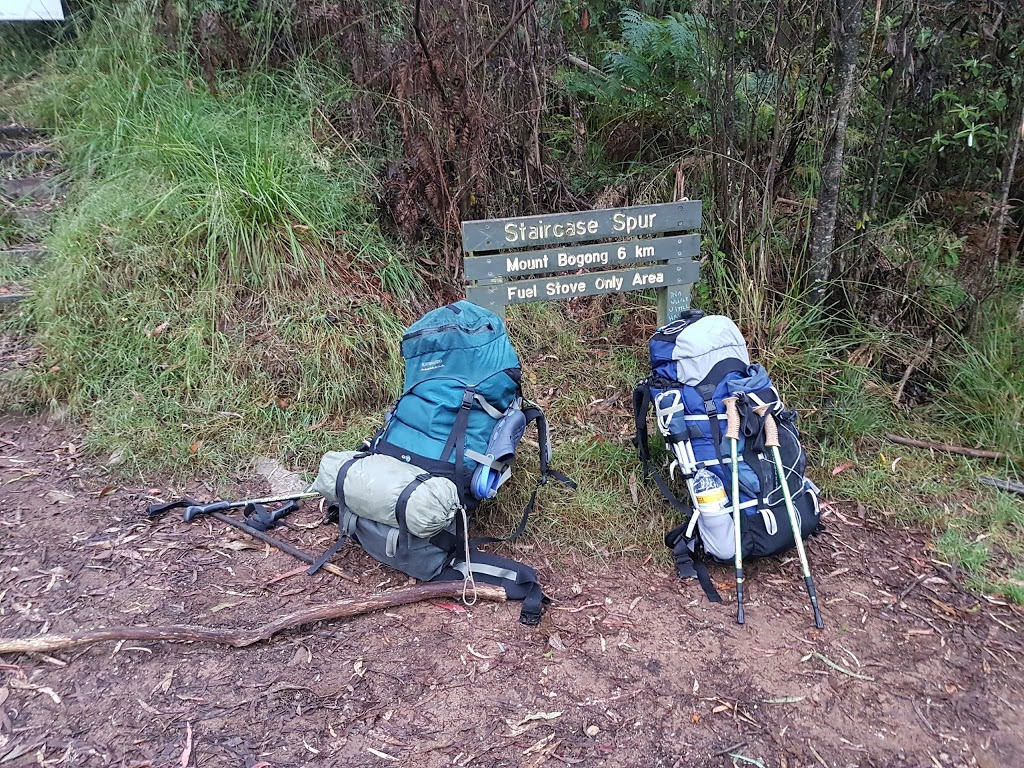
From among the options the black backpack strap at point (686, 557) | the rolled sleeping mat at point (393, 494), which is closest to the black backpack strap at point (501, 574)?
the rolled sleeping mat at point (393, 494)

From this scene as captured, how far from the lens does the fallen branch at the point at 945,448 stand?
13.0 feet

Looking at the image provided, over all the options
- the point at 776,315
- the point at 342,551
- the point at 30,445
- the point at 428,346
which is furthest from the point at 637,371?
the point at 30,445

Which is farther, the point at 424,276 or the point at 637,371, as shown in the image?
the point at 424,276

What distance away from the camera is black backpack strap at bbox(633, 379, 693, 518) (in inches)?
136

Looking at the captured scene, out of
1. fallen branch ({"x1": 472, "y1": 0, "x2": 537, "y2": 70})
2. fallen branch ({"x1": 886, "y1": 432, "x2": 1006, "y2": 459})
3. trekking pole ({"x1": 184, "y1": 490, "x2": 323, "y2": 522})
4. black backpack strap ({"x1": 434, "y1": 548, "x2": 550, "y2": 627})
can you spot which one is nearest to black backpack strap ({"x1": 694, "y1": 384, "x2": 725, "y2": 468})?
black backpack strap ({"x1": 434, "y1": 548, "x2": 550, "y2": 627})

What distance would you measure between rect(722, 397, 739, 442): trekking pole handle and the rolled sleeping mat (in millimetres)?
1164

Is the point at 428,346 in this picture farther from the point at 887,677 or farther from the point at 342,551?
the point at 887,677

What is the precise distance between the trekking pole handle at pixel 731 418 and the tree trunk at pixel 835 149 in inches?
70.5

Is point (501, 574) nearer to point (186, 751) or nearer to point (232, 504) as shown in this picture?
point (186, 751)

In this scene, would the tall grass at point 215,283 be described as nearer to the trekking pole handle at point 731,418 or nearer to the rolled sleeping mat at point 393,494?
the rolled sleeping mat at point 393,494

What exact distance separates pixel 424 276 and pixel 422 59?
4.66ft

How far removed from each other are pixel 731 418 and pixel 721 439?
4.1 inches

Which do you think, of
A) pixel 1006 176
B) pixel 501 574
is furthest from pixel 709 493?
pixel 1006 176

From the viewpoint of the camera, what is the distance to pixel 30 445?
4.12 metres
